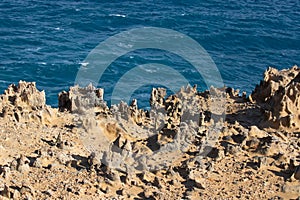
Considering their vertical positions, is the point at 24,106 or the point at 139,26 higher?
the point at 24,106

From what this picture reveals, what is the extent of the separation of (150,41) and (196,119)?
279 feet

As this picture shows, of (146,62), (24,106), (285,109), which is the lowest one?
(146,62)

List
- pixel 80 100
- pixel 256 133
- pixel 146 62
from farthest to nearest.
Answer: pixel 146 62 < pixel 80 100 < pixel 256 133

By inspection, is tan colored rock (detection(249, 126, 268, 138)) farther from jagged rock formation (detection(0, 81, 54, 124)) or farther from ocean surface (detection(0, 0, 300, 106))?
A: ocean surface (detection(0, 0, 300, 106))

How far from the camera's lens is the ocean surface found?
107 m

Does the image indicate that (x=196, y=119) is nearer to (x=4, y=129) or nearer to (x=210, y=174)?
(x=210, y=174)

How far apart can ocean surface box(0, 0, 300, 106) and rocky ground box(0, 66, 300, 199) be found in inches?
2084

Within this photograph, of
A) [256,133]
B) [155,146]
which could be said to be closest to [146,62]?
[256,133]

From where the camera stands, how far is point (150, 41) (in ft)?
406

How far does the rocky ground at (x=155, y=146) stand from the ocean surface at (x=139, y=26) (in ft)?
174

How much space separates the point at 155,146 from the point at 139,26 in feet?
328

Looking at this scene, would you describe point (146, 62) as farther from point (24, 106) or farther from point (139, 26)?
point (24, 106)

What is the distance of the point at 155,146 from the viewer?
36.6m

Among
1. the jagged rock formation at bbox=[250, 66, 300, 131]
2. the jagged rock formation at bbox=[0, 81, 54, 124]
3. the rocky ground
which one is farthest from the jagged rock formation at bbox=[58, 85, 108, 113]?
the jagged rock formation at bbox=[250, 66, 300, 131]
